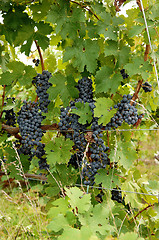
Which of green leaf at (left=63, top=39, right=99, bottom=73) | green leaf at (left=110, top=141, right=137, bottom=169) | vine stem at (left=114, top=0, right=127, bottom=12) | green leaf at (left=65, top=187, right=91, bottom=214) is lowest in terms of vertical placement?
green leaf at (left=65, top=187, right=91, bottom=214)

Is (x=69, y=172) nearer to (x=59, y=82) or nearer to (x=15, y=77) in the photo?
(x=59, y=82)

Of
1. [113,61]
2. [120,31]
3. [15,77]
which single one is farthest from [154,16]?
[15,77]

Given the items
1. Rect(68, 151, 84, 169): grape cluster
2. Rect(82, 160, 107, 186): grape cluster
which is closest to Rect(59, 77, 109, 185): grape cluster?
Rect(82, 160, 107, 186): grape cluster

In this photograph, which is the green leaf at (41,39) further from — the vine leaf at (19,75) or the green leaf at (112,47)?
the green leaf at (112,47)

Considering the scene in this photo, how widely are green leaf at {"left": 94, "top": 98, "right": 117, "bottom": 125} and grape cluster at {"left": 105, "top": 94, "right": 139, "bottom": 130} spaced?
7 centimetres

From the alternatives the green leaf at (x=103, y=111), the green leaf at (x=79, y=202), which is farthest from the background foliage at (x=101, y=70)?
the green leaf at (x=79, y=202)

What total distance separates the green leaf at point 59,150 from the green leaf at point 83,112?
0.71 ft

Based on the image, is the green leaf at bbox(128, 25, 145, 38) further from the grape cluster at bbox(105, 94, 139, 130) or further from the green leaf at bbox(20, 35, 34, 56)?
the green leaf at bbox(20, 35, 34, 56)

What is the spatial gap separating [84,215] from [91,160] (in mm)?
620

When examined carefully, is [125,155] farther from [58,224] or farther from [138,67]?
[58,224]

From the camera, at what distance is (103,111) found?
151cm

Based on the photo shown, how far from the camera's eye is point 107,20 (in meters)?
1.55

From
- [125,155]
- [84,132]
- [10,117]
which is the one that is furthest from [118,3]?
[10,117]

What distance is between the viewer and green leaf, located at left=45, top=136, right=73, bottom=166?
1.68 m
